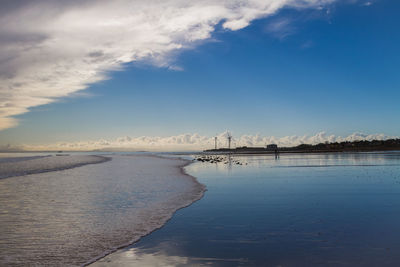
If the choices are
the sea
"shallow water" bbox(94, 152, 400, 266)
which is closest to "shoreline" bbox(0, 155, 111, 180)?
the sea

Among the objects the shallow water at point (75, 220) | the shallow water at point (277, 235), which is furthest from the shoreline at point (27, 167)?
the shallow water at point (277, 235)

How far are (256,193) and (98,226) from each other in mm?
10778

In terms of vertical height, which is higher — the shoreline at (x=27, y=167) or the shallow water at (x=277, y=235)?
the shoreline at (x=27, y=167)

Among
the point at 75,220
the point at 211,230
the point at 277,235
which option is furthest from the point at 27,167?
the point at 277,235

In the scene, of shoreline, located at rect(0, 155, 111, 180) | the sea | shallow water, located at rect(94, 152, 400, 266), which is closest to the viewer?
shallow water, located at rect(94, 152, 400, 266)

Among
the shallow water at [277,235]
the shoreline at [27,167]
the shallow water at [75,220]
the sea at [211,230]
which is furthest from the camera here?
the shoreline at [27,167]

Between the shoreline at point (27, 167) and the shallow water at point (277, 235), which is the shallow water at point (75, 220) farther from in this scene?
the shoreline at point (27, 167)

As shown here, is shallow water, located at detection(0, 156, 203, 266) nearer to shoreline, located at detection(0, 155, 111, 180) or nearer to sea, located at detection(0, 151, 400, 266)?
sea, located at detection(0, 151, 400, 266)

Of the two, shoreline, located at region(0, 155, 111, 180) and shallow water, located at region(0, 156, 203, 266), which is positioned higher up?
shoreline, located at region(0, 155, 111, 180)

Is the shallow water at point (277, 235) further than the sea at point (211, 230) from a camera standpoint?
No

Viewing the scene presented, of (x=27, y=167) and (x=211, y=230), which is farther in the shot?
(x=27, y=167)

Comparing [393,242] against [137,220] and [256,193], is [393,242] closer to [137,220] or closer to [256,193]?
[137,220]

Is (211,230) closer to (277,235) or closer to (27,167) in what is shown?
(277,235)

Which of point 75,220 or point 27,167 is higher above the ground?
point 27,167
